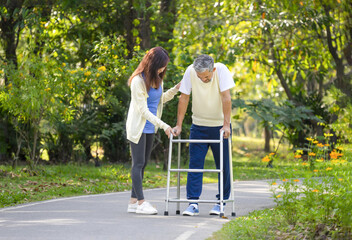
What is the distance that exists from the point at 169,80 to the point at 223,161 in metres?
8.65

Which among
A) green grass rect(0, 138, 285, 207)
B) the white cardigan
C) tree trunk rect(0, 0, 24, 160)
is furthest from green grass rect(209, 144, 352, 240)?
tree trunk rect(0, 0, 24, 160)

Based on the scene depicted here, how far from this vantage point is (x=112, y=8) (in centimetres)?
2056

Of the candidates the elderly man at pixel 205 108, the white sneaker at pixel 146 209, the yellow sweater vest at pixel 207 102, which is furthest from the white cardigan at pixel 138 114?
the white sneaker at pixel 146 209

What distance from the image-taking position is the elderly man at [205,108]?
8719 millimetres

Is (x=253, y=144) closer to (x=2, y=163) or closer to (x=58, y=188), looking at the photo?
(x=2, y=163)

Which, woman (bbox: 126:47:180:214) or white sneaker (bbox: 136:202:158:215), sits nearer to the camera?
woman (bbox: 126:47:180:214)

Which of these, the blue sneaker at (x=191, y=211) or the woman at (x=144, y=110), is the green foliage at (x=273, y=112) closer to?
the blue sneaker at (x=191, y=211)

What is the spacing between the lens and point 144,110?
852 cm

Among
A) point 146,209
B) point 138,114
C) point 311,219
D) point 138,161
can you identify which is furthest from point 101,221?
point 311,219

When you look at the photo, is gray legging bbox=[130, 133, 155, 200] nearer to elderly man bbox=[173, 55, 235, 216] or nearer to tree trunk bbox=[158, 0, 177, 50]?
elderly man bbox=[173, 55, 235, 216]

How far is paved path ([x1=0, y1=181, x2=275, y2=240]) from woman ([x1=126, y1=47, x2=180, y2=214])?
1.82 ft

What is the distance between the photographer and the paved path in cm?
718

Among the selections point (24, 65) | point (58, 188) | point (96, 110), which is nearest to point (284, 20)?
point (96, 110)

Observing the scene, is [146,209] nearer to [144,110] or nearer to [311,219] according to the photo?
[144,110]
